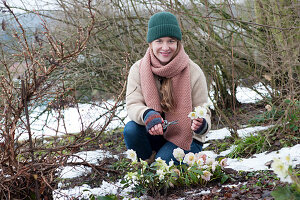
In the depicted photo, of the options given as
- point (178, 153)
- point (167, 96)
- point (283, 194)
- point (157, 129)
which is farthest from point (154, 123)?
point (283, 194)

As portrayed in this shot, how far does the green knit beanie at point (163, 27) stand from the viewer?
297 cm

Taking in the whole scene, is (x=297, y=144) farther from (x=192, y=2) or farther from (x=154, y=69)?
(x=192, y=2)

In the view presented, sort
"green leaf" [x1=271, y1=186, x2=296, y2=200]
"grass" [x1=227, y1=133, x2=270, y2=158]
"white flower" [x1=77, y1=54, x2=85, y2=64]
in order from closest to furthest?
"green leaf" [x1=271, y1=186, x2=296, y2=200], "grass" [x1=227, y1=133, x2=270, y2=158], "white flower" [x1=77, y1=54, x2=85, y2=64]

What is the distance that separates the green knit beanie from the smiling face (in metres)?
0.06

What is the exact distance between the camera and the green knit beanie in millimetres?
2969

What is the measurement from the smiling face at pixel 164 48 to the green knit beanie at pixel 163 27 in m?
0.06

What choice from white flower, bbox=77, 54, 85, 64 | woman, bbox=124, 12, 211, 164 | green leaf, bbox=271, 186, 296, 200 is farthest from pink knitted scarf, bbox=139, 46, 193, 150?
white flower, bbox=77, 54, 85, 64

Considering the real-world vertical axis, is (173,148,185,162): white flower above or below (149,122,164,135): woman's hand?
below

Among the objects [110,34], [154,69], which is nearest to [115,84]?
[110,34]

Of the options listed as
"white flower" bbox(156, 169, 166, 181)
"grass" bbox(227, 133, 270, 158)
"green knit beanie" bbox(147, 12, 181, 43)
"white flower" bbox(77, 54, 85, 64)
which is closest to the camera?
"white flower" bbox(156, 169, 166, 181)

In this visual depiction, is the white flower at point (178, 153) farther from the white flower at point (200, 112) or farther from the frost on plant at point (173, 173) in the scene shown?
the white flower at point (200, 112)

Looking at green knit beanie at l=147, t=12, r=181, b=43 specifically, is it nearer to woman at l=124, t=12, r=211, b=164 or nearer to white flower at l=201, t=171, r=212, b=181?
woman at l=124, t=12, r=211, b=164

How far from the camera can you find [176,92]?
3.09m

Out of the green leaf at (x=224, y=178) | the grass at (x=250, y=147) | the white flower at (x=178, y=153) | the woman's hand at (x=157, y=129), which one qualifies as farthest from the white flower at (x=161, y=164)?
the grass at (x=250, y=147)
